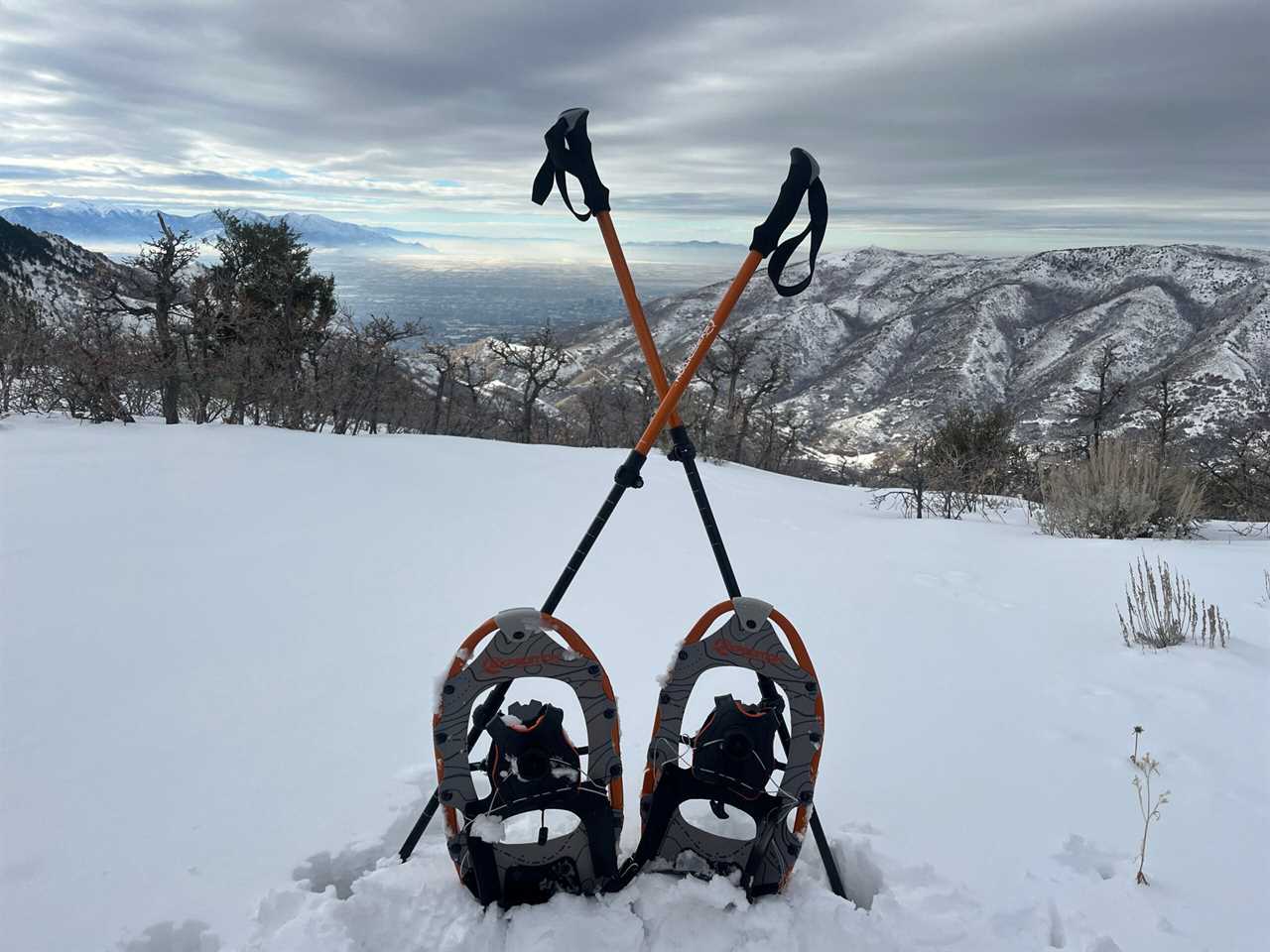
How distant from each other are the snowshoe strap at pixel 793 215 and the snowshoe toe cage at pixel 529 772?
134cm

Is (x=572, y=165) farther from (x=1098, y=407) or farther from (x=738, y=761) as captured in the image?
(x=1098, y=407)

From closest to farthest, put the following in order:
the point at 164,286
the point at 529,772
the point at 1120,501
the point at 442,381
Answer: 1. the point at 529,772
2. the point at 1120,501
3. the point at 164,286
4. the point at 442,381

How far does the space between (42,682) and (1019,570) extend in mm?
5752

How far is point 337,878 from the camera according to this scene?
2.17 metres

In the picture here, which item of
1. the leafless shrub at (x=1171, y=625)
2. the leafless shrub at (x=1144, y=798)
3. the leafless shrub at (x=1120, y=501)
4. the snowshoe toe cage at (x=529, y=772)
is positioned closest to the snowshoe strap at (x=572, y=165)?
the snowshoe toe cage at (x=529, y=772)

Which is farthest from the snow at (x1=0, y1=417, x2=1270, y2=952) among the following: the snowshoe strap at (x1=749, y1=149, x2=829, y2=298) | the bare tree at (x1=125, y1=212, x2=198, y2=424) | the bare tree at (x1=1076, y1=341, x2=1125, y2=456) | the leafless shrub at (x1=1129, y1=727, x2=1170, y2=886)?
the bare tree at (x1=125, y1=212, x2=198, y2=424)

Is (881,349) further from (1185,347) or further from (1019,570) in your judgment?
(1019,570)

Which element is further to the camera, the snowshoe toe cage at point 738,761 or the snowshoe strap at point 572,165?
the snowshoe strap at point 572,165

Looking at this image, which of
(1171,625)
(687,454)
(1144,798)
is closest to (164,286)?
(687,454)

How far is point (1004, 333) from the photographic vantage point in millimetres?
91875

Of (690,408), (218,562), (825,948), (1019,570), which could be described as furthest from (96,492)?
(690,408)

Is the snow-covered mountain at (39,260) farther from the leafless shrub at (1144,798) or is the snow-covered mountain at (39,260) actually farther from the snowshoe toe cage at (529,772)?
the leafless shrub at (1144,798)

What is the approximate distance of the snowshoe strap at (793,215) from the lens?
2199mm

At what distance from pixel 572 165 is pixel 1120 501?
646 centimetres
